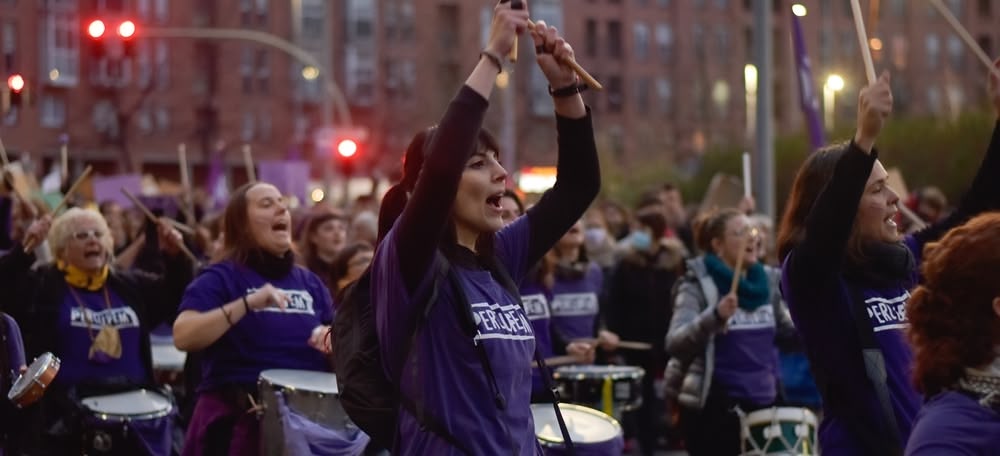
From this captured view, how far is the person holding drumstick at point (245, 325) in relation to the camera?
7.82m

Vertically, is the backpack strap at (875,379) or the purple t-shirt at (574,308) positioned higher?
the backpack strap at (875,379)

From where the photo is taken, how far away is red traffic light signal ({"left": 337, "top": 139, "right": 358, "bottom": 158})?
1128 inches

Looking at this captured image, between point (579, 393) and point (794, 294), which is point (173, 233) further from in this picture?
point (794, 294)

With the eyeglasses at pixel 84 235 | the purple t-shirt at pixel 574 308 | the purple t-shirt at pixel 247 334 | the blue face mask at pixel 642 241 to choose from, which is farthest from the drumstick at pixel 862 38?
the blue face mask at pixel 642 241

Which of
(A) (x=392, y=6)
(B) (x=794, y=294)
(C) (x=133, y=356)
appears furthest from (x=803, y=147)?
(B) (x=794, y=294)

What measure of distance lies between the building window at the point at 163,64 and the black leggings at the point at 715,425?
184 ft

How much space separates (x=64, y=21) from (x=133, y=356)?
57202 millimetres

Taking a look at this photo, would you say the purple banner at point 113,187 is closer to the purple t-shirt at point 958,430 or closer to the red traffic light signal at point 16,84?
the red traffic light signal at point 16,84

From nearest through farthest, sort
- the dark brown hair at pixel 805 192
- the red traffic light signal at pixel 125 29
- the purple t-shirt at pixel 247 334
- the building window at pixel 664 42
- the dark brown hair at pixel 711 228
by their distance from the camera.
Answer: the dark brown hair at pixel 805 192
the purple t-shirt at pixel 247 334
the dark brown hair at pixel 711 228
the red traffic light signal at pixel 125 29
the building window at pixel 664 42

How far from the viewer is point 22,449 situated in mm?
8711

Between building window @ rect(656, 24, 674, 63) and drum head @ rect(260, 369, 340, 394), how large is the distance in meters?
71.4

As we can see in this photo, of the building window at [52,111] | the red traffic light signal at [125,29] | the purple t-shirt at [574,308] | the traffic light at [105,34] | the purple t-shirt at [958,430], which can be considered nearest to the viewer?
the purple t-shirt at [958,430]

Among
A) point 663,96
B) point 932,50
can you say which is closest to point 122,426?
point 663,96

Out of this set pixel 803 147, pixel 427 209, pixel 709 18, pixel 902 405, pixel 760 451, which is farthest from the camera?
pixel 709 18
